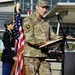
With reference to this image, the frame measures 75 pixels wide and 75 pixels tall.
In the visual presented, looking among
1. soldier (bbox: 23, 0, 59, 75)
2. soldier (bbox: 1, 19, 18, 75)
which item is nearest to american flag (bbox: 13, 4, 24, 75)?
soldier (bbox: 1, 19, 18, 75)

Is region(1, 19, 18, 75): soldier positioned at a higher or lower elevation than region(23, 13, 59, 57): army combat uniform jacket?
lower

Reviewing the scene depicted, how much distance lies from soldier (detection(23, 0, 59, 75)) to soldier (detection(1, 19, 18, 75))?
0.99 meters

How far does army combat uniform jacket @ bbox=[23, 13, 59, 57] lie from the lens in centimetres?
591

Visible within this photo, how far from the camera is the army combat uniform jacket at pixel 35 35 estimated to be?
19.4 feet

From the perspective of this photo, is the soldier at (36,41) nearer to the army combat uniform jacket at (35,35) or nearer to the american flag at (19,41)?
the army combat uniform jacket at (35,35)

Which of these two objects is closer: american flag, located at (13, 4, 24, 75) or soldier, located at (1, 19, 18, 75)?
american flag, located at (13, 4, 24, 75)

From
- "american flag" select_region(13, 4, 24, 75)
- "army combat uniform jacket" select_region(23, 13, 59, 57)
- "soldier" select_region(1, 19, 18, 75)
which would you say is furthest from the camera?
"soldier" select_region(1, 19, 18, 75)

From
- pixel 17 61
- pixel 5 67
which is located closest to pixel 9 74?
pixel 5 67

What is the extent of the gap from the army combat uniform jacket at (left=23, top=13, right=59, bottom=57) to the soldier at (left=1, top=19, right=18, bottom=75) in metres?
1.03

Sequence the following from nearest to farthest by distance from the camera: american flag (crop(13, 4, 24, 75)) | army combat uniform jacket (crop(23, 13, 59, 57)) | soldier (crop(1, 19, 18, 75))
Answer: army combat uniform jacket (crop(23, 13, 59, 57)) < american flag (crop(13, 4, 24, 75)) < soldier (crop(1, 19, 18, 75))

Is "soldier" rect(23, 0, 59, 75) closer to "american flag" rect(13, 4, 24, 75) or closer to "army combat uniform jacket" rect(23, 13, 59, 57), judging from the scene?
"army combat uniform jacket" rect(23, 13, 59, 57)

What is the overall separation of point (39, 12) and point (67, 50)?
48.2 inches

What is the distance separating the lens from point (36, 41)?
5.90 meters

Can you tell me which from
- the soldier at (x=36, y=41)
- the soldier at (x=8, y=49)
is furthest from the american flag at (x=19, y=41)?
the soldier at (x=36, y=41)
